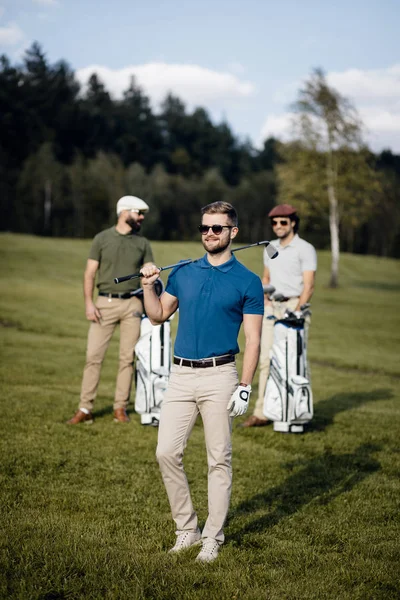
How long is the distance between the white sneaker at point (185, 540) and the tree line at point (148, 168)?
143 feet

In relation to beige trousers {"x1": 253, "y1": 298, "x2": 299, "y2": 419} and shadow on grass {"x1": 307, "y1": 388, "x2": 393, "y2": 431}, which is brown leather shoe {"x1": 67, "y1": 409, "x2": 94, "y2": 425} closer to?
beige trousers {"x1": 253, "y1": 298, "x2": 299, "y2": 419}

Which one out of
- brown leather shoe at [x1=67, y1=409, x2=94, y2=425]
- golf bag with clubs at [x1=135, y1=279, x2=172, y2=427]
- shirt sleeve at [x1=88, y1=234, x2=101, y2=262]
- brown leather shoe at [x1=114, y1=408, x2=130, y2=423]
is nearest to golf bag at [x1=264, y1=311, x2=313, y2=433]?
golf bag with clubs at [x1=135, y1=279, x2=172, y2=427]

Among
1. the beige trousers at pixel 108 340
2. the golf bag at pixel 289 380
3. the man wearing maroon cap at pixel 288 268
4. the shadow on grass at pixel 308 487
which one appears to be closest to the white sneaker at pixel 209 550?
the shadow on grass at pixel 308 487

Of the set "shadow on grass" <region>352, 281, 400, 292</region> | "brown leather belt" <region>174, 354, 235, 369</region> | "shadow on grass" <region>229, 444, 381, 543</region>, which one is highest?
"brown leather belt" <region>174, 354, 235, 369</region>

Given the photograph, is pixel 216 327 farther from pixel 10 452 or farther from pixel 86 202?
pixel 86 202

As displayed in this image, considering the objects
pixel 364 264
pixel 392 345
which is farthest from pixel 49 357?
pixel 364 264

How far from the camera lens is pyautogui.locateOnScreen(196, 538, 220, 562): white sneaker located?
4.92 meters

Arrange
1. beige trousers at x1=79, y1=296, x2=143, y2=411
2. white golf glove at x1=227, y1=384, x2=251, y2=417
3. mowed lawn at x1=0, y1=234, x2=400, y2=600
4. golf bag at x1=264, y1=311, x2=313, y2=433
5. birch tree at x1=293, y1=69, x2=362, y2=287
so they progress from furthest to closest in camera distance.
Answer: birch tree at x1=293, y1=69, x2=362, y2=287, beige trousers at x1=79, y1=296, x2=143, y2=411, golf bag at x1=264, y1=311, x2=313, y2=433, white golf glove at x1=227, y1=384, x2=251, y2=417, mowed lawn at x1=0, y1=234, x2=400, y2=600

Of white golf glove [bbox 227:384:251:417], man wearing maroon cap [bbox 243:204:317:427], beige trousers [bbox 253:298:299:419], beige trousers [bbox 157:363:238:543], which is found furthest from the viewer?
beige trousers [bbox 253:298:299:419]

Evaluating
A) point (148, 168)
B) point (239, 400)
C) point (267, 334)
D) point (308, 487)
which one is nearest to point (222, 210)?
point (239, 400)

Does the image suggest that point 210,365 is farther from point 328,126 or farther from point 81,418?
point 328,126

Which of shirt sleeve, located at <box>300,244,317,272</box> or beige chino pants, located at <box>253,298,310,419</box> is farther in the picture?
beige chino pants, located at <box>253,298,310,419</box>

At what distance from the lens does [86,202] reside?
280ft

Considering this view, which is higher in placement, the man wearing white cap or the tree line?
the tree line
